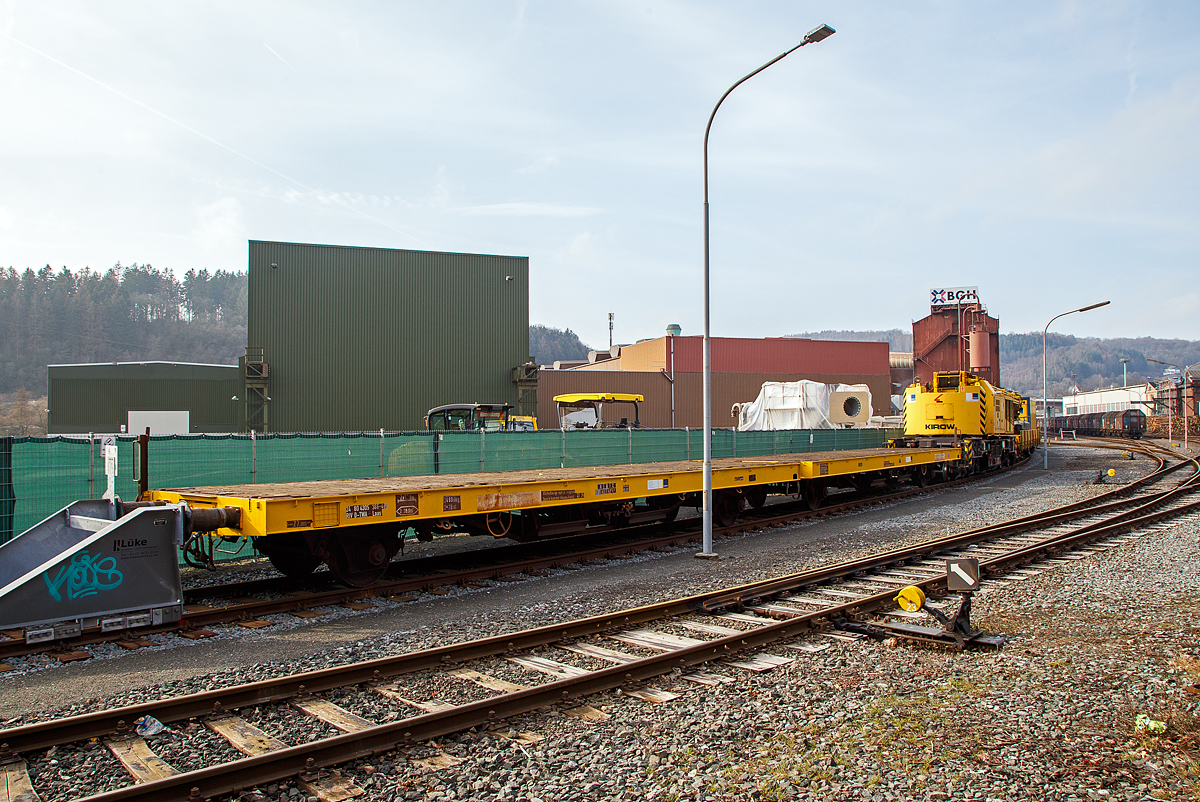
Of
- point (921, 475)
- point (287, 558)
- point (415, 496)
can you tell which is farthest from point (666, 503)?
point (921, 475)

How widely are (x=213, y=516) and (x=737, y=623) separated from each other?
5.26 meters

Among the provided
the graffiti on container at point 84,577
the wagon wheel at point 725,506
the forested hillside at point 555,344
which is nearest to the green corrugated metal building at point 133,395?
the wagon wheel at point 725,506

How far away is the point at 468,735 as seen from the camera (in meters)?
4.63

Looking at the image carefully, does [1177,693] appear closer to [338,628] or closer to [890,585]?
[890,585]

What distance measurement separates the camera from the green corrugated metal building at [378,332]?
34.8 m

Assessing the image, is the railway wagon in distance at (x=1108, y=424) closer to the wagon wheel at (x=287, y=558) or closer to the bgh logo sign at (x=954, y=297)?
the bgh logo sign at (x=954, y=297)

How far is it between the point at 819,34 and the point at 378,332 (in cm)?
2986

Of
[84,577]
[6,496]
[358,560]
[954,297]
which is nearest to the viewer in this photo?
[84,577]

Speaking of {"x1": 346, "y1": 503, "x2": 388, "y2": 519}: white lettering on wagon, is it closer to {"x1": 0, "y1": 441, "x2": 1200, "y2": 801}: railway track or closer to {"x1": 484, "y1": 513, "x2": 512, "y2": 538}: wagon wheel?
{"x1": 484, "y1": 513, "x2": 512, "y2": 538}: wagon wheel

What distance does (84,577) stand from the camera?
6.58 m

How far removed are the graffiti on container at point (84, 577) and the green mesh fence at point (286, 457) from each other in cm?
454

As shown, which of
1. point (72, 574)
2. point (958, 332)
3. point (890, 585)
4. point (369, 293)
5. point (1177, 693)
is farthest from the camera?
point (958, 332)

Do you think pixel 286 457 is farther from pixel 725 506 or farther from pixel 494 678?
pixel 494 678

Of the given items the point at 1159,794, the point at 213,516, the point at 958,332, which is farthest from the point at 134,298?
the point at 1159,794
